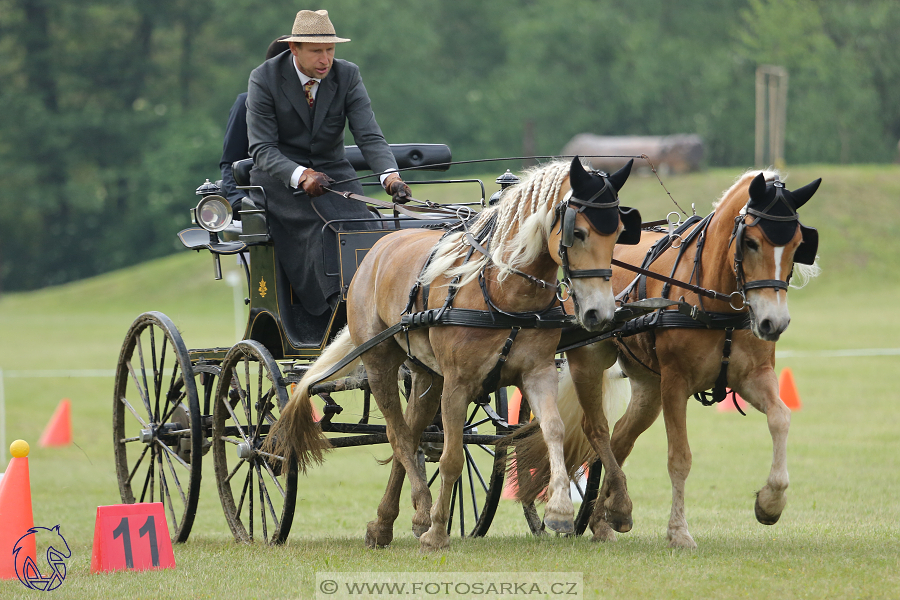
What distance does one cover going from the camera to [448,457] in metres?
5.56

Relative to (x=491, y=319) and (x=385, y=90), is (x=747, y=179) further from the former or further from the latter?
(x=385, y=90)

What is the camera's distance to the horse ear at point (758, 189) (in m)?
5.15

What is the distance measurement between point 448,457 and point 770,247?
5.76 feet

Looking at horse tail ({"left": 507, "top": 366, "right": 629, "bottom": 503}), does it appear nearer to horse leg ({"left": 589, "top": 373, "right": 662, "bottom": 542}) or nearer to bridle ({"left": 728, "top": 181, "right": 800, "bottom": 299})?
horse leg ({"left": 589, "top": 373, "right": 662, "bottom": 542})

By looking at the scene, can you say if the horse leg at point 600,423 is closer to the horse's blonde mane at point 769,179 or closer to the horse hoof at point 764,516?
the horse hoof at point 764,516

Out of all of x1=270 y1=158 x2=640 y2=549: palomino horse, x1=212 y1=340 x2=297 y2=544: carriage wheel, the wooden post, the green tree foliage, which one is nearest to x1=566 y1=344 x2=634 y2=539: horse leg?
x1=270 y1=158 x2=640 y2=549: palomino horse

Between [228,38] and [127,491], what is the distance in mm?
47137

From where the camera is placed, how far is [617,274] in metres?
6.27

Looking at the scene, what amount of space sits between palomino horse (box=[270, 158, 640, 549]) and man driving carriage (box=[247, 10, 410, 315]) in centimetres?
53

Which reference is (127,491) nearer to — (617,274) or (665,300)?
(617,274)

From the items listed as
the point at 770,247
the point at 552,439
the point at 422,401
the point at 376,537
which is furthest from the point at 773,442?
the point at 376,537

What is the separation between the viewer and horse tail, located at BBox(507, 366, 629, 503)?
627 cm

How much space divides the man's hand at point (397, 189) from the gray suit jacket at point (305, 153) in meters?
0.28

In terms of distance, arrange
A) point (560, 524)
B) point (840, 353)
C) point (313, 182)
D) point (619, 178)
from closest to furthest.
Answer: point (560, 524) < point (619, 178) < point (313, 182) < point (840, 353)
